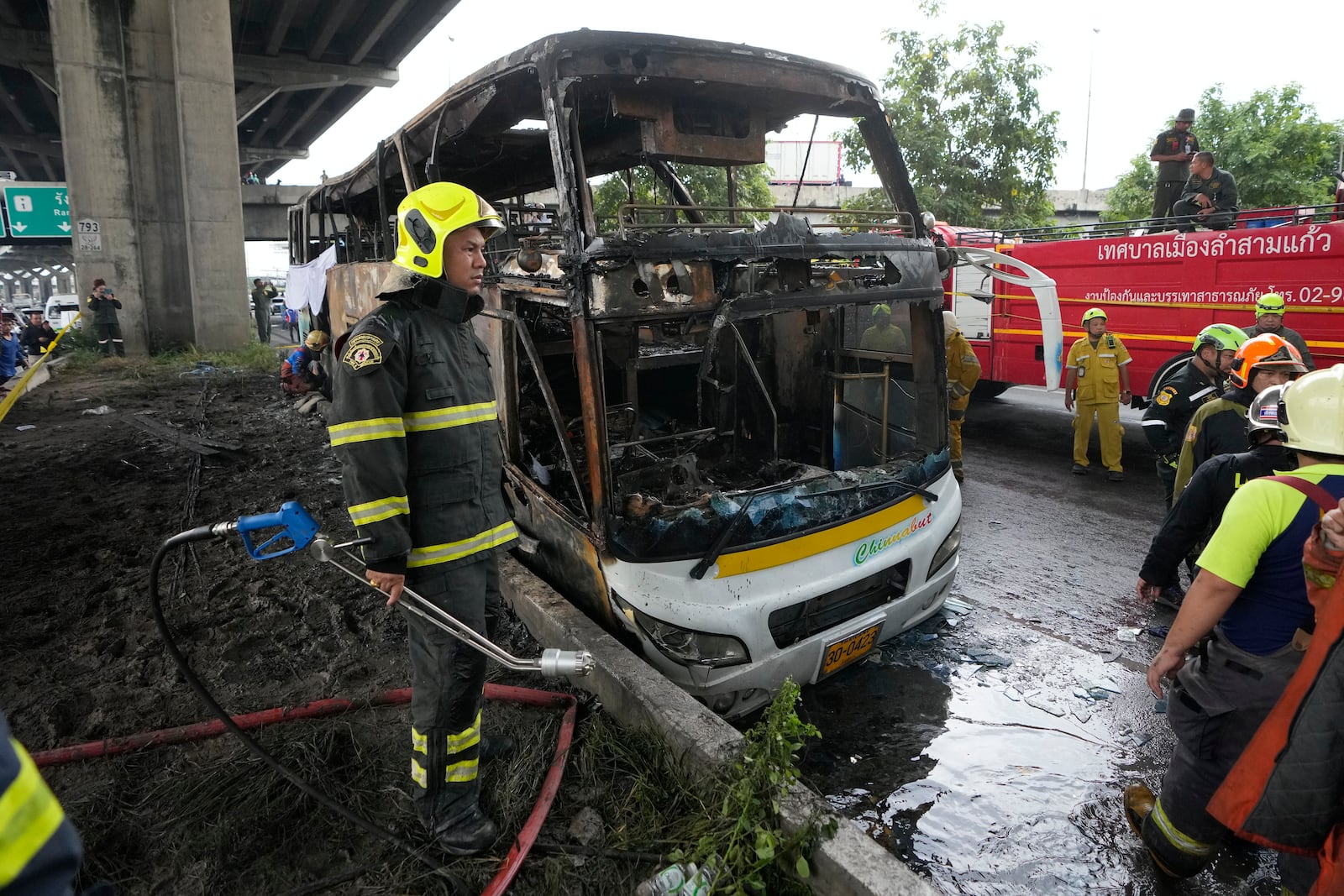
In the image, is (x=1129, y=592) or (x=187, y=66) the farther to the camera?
(x=187, y=66)

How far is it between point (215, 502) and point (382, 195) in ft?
9.25

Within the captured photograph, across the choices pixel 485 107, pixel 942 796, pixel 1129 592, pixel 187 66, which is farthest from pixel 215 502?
pixel 187 66

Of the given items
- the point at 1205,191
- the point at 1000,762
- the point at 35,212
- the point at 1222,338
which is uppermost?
the point at 35,212

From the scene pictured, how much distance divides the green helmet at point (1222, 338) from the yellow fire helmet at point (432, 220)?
14.7 ft

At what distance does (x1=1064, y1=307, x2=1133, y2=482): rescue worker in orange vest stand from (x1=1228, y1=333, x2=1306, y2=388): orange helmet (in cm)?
301

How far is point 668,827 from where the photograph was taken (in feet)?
7.68

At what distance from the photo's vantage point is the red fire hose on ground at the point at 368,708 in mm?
2281

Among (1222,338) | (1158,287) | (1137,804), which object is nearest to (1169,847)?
(1137,804)

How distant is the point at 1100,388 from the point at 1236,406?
3.29m

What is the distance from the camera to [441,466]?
91.2 inches

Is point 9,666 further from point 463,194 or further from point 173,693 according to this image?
point 463,194

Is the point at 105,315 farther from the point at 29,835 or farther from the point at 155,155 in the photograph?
the point at 29,835

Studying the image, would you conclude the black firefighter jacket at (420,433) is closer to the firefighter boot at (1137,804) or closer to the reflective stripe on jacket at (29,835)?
the reflective stripe on jacket at (29,835)

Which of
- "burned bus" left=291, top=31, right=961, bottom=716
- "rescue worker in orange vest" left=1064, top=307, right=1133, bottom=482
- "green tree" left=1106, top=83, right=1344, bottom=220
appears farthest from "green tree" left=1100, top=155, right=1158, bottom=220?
"burned bus" left=291, top=31, right=961, bottom=716
